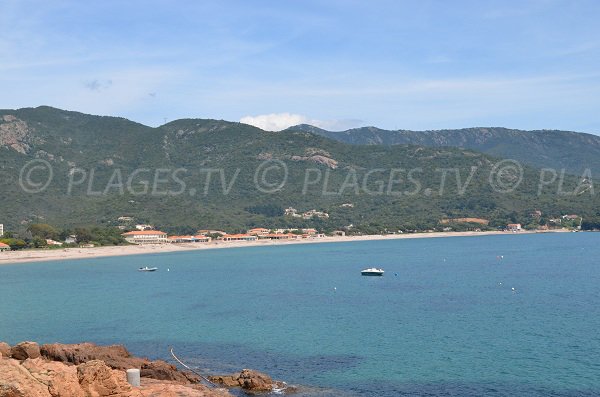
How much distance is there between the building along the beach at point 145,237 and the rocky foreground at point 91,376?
12601cm

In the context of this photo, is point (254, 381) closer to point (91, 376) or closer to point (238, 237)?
point (91, 376)

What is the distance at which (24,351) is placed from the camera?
3397 centimetres

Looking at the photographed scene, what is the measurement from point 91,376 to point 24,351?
14.2 m

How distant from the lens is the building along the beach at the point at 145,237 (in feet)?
536

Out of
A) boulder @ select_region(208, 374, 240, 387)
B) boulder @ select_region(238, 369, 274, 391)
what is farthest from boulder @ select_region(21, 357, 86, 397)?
boulder @ select_region(208, 374, 240, 387)

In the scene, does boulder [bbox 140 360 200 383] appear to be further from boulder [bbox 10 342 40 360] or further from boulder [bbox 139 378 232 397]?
boulder [bbox 10 342 40 360]

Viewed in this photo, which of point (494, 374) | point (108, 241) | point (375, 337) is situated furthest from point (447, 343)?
point (108, 241)

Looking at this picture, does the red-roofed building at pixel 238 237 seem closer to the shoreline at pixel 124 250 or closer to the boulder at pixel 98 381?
the shoreline at pixel 124 250

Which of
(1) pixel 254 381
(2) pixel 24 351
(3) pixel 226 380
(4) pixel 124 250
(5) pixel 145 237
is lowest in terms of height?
(4) pixel 124 250

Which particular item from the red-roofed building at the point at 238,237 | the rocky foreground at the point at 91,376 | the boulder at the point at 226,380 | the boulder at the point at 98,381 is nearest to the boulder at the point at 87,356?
the rocky foreground at the point at 91,376

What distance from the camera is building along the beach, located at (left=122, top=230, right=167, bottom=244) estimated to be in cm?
16325

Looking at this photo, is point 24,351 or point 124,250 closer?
point 24,351

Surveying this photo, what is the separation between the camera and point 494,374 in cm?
3706

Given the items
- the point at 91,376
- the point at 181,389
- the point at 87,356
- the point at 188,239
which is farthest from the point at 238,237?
the point at 91,376
